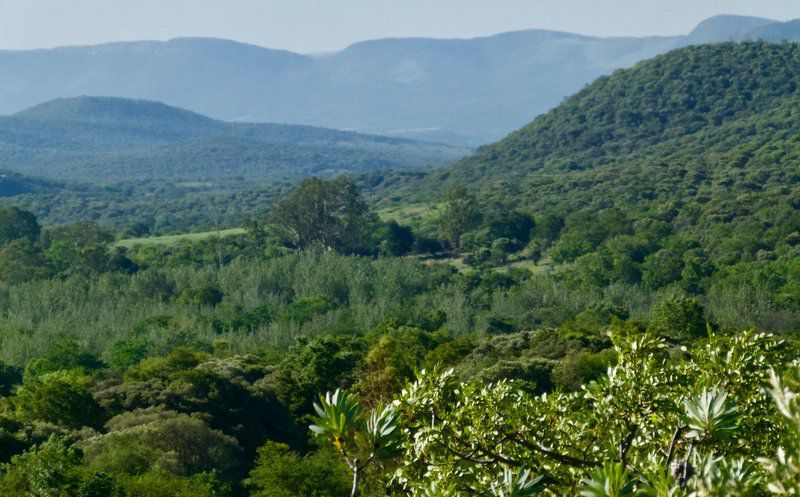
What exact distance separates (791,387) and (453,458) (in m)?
3.42

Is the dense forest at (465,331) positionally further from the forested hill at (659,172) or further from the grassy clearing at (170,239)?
the grassy clearing at (170,239)

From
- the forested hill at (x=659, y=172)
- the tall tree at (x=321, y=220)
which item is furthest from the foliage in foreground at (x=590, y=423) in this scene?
the tall tree at (x=321, y=220)

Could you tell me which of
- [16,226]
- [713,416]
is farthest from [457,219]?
[713,416]

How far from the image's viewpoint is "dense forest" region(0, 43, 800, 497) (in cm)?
1023

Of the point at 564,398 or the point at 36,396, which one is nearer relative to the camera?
the point at 564,398

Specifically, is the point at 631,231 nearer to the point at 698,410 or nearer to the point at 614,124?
the point at 614,124

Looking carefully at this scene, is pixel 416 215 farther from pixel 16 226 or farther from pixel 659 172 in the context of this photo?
Answer: pixel 16 226

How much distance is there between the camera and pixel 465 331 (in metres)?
61.1

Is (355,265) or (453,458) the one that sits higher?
(453,458)

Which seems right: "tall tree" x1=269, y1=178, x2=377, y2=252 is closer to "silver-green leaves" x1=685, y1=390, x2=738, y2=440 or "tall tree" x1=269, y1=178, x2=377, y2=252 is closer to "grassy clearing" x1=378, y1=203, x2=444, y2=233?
"grassy clearing" x1=378, y1=203, x2=444, y2=233

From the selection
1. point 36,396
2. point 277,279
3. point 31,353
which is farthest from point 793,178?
point 36,396

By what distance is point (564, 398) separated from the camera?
37.8ft

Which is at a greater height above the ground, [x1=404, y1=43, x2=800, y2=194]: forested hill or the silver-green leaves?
the silver-green leaves

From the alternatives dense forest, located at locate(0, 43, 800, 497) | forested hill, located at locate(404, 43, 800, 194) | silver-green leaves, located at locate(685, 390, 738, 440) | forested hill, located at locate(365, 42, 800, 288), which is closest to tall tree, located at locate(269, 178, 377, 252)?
dense forest, located at locate(0, 43, 800, 497)
